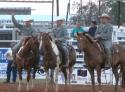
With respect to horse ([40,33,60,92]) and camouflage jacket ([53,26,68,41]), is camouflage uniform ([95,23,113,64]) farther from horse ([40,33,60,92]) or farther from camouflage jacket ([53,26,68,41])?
horse ([40,33,60,92])

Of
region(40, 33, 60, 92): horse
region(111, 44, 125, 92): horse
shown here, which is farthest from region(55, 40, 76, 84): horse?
region(111, 44, 125, 92): horse

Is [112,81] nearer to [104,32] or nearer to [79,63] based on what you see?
[79,63]

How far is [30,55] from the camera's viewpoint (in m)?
19.9

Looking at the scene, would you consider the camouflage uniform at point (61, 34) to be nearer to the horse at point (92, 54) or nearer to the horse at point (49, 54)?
the horse at point (49, 54)

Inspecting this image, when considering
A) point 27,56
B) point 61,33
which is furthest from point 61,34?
point 27,56

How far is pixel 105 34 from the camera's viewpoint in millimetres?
18750

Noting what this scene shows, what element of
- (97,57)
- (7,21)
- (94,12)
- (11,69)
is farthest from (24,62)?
(94,12)

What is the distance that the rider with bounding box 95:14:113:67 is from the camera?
18750mm

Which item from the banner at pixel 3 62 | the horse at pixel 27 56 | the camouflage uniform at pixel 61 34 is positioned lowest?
the banner at pixel 3 62

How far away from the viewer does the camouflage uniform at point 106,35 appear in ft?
61.6

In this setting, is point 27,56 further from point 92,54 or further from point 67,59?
point 92,54

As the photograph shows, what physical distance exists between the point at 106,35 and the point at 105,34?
5cm

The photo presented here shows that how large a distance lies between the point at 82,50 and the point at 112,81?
21.0 ft

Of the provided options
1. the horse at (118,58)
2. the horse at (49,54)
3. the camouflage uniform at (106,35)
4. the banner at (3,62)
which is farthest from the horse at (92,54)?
the banner at (3,62)
